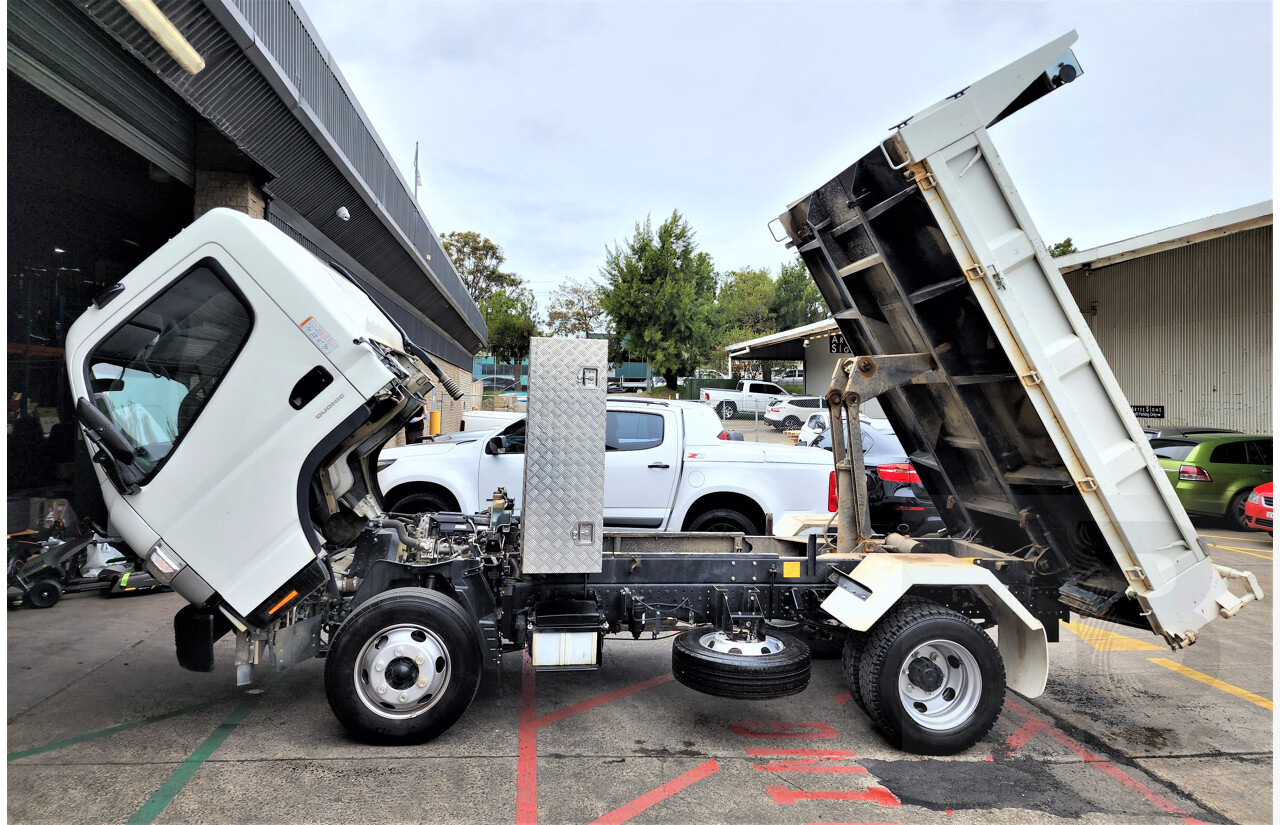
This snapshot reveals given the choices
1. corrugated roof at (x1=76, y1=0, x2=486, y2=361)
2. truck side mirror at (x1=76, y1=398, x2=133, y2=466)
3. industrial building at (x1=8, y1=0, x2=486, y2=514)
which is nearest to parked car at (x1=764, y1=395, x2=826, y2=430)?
corrugated roof at (x1=76, y1=0, x2=486, y2=361)

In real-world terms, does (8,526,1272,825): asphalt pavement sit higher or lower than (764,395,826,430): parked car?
lower

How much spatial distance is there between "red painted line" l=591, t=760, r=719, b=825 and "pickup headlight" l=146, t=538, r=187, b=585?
8.25ft

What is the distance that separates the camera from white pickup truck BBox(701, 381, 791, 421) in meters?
37.9

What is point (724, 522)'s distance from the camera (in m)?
8.06

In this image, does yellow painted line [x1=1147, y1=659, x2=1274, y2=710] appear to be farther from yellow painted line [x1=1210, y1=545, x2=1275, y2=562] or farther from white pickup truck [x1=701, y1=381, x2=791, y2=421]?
white pickup truck [x1=701, y1=381, x2=791, y2=421]

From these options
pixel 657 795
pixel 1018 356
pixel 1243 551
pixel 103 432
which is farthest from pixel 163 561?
pixel 1243 551

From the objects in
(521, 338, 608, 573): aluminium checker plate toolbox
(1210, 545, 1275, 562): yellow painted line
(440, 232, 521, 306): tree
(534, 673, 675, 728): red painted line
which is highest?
(440, 232, 521, 306): tree

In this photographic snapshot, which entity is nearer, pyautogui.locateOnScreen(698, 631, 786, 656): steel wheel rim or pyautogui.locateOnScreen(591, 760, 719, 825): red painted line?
pyautogui.locateOnScreen(591, 760, 719, 825): red painted line

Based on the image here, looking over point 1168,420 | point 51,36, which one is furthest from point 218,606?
point 1168,420

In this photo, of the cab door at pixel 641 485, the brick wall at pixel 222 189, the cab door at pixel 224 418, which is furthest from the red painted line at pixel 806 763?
the brick wall at pixel 222 189

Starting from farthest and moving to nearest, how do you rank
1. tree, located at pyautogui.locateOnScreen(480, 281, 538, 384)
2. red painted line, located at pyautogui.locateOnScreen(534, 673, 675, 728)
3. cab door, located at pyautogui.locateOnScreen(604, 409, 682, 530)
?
1. tree, located at pyautogui.locateOnScreen(480, 281, 538, 384)
2. cab door, located at pyautogui.locateOnScreen(604, 409, 682, 530)
3. red painted line, located at pyautogui.locateOnScreen(534, 673, 675, 728)

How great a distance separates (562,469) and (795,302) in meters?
59.5

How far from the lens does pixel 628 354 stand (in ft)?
136

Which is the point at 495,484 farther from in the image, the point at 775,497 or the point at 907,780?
the point at 907,780
